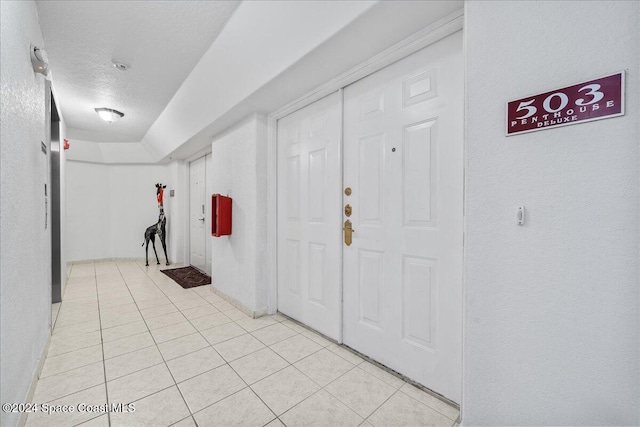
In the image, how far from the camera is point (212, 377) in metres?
1.92

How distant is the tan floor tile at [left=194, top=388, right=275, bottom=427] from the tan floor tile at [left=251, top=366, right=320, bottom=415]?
6 centimetres

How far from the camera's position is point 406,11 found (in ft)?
4.85

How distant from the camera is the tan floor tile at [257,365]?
1944mm

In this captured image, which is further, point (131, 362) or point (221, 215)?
point (221, 215)

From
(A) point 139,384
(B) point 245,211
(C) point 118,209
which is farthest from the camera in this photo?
(C) point 118,209

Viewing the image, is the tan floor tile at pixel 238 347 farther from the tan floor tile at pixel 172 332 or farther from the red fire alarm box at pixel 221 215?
the red fire alarm box at pixel 221 215

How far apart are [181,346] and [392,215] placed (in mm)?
2191

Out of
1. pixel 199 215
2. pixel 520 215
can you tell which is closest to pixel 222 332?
pixel 520 215

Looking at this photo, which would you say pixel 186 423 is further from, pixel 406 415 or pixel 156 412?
pixel 406 415

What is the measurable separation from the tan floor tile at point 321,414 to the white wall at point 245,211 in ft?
4.99

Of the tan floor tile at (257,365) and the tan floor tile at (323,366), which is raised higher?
the tan floor tile at (323,366)

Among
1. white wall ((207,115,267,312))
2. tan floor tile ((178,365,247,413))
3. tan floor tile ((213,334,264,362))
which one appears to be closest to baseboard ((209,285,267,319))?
white wall ((207,115,267,312))

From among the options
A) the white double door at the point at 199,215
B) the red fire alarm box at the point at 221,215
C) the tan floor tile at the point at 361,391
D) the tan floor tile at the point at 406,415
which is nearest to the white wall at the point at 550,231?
the tan floor tile at the point at 406,415

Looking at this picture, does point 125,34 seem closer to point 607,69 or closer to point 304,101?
point 304,101
